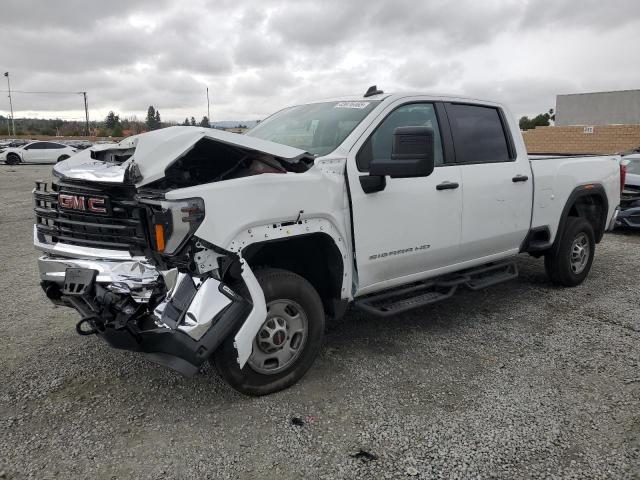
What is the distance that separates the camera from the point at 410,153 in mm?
3291

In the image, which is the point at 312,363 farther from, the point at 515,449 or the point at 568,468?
the point at 568,468

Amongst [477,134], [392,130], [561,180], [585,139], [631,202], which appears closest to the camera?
[392,130]

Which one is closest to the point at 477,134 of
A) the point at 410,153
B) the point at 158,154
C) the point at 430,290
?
the point at 430,290

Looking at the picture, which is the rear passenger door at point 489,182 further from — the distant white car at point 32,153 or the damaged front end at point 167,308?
the distant white car at point 32,153

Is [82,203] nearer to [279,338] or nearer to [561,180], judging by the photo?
[279,338]

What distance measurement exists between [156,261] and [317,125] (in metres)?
1.80

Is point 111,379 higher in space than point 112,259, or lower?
lower

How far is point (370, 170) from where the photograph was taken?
3.52 meters

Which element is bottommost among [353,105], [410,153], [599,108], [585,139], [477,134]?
[410,153]

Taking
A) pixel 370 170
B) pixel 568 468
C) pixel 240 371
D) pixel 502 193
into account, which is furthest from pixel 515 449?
pixel 502 193

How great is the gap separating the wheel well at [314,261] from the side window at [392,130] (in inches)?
24.0

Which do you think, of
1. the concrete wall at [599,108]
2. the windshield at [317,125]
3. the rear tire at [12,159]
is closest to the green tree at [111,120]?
the rear tire at [12,159]

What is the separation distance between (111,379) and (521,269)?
5106 millimetres

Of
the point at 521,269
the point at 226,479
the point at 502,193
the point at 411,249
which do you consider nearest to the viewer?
the point at 226,479
